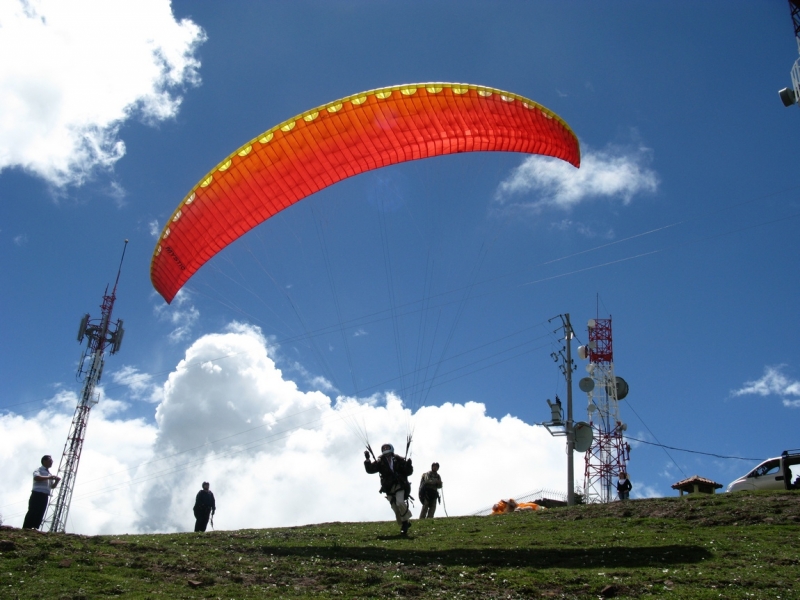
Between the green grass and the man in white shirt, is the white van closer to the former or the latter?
the green grass

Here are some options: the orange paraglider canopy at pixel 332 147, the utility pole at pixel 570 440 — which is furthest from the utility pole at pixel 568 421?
the orange paraglider canopy at pixel 332 147

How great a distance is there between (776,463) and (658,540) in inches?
424

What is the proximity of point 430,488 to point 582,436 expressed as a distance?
884 cm

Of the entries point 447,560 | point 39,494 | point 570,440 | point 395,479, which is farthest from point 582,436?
point 39,494

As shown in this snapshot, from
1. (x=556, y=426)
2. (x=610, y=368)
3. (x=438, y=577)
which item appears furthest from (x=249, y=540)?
(x=610, y=368)

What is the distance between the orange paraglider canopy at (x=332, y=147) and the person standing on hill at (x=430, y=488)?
8.16m

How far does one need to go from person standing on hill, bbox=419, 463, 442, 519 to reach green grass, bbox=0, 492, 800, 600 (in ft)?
12.1

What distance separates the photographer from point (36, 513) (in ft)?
44.2

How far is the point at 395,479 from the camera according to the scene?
14414mm

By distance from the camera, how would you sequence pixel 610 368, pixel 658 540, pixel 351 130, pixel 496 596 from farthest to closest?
pixel 610 368 → pixel 351 130 → pixel 658 540 → pixel 496 596

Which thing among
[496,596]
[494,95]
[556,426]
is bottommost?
[496,596]

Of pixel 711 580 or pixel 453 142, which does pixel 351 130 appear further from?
pixel 711 580

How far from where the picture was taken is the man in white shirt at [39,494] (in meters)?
13.5

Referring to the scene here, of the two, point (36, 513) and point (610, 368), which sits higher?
point (610, 368)
